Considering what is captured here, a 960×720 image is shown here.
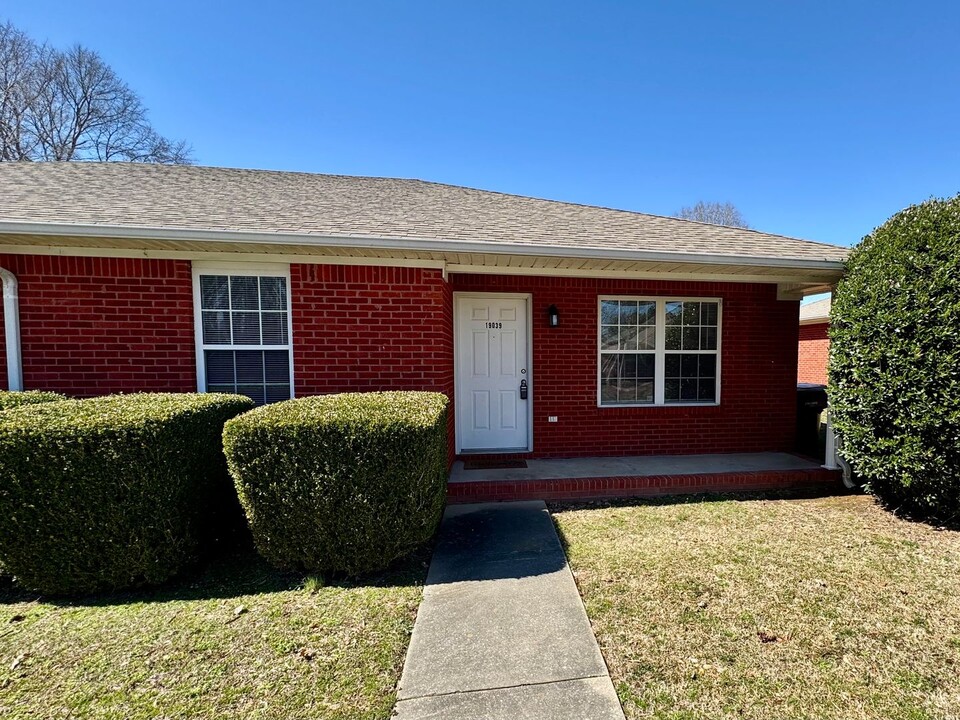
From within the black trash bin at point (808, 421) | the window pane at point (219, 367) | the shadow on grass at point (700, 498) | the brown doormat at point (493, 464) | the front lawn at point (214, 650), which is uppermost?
the window pane at point (219, 367)

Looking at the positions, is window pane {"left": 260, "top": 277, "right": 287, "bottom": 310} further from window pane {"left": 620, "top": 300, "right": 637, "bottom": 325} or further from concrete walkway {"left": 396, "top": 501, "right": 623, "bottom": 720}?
window pane {"left": 620, "top": 300, "right": 637, "bottom": 325}

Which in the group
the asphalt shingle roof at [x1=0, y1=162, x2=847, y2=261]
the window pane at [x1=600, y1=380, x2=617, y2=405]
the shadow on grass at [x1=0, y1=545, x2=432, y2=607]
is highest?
the asphalt shingle roof at [x1=0, y1=162, x2=847, y2=261]

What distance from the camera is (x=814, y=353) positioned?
14.0 meters

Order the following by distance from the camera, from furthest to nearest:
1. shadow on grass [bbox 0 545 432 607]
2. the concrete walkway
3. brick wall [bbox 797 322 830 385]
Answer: brick wall [bbox 797 322 830 385], shadow on grass [bbox 0 545 432 607], the concrete walkway

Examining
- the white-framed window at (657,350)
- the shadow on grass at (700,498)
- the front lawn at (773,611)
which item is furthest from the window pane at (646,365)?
the front lawn at (773,611)

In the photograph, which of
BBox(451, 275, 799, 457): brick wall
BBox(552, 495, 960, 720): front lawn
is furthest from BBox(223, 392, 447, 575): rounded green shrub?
BBox(451, 275, 799, 457): brick wall

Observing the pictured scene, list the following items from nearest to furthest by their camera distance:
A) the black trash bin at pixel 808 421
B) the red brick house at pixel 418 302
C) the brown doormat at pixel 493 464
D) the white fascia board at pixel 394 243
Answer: the white fascia board at pixel 394 243 → the red brick house at pixel 418 302 → the brown doormat at pixel 493 464 → the black trash bin at pixel 808 421

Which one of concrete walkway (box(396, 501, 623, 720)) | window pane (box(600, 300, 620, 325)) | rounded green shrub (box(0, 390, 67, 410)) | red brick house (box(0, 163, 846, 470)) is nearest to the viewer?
concrete walkway (box(396, 501, 623, 720))

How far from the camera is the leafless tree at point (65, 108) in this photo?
14602 millimetres

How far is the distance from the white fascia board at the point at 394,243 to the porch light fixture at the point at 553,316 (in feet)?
4.30

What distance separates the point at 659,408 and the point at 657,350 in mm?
835

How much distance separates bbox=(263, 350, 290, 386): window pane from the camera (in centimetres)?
466

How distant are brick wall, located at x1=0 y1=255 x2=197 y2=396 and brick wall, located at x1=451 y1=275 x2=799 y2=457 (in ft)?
10.6

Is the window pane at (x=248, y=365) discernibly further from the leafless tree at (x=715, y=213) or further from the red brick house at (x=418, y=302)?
the leafless tree at (x=715, y=213)
